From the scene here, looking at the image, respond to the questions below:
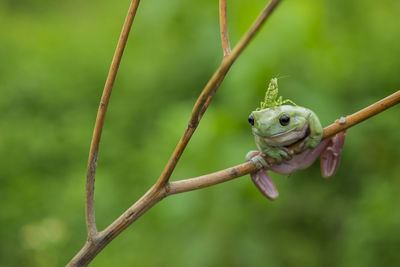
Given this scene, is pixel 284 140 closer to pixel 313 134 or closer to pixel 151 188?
pixel 313 134

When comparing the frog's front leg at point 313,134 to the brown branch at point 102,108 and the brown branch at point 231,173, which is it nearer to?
the brown branch at point 231,173

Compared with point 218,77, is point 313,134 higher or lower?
lower

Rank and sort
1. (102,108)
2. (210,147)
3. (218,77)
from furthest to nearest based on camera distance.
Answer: (210,147), (102,108), (218,77)

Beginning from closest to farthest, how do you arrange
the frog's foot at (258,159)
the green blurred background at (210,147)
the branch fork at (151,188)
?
the branch fork at (151,188)
the frog's foot at (258,159)
the green blurred background at (210,147)

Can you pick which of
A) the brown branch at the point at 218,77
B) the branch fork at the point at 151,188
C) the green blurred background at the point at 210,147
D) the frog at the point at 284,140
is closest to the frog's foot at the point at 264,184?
the frog at the point at 284,140

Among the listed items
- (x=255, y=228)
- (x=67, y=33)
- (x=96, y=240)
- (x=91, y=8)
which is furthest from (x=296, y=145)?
(x=91, y=8)

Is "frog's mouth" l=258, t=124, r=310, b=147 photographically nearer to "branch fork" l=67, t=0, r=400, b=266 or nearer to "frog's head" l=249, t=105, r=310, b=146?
"frog's head" l=249, t=105, r=310, b=146

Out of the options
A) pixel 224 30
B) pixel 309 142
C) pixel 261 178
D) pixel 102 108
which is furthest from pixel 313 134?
pixel 102 108

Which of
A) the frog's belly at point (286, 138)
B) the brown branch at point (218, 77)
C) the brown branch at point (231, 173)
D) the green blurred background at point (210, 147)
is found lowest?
the green blurred background at point (210, 147)

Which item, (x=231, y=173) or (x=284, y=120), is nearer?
(x=231, y=173)
